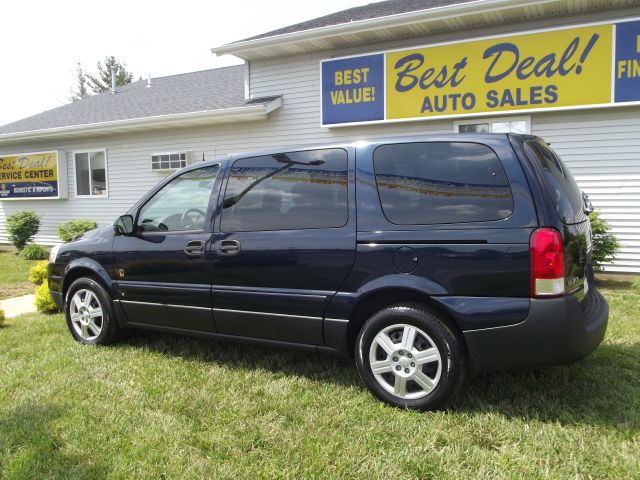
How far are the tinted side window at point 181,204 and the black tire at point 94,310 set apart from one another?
0.78m

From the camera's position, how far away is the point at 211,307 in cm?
386

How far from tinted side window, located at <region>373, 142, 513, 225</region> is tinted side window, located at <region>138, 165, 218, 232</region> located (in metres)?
1.51

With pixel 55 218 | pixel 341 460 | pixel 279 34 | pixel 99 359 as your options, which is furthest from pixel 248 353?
pixel 55 218

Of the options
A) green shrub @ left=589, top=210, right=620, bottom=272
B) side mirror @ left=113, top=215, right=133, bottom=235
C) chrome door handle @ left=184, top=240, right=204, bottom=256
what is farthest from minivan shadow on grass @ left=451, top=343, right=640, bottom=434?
green shrub @ left=589, top=210, right=620, bottom=272

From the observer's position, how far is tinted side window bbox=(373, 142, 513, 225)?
116 inches

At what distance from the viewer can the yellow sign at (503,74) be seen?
292 inches

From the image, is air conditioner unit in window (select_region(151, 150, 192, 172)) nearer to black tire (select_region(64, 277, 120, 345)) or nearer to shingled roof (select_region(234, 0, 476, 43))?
shingled roof (select_region(234, 0, 476, 43))

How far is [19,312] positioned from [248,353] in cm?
383

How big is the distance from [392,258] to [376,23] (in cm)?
661

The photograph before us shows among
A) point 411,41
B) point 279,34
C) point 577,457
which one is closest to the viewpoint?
point 577,457

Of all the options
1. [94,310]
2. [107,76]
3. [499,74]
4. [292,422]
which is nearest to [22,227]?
[94,310]

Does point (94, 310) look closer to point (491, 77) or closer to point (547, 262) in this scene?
point (547, 262)

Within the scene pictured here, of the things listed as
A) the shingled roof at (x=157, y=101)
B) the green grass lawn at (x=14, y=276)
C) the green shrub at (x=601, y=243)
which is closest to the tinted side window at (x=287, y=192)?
the green shrub at (x=601, y=243)

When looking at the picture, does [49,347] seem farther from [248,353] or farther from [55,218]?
[55,218]
